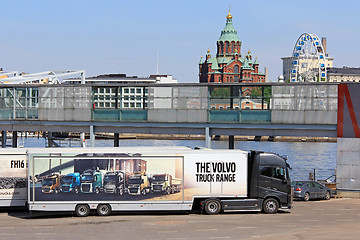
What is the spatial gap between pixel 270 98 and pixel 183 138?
11857 cm

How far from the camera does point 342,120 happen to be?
3850cm

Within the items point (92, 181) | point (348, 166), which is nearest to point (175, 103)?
point (348, 166)

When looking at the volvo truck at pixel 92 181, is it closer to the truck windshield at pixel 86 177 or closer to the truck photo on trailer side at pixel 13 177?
the truck windshield at pixel 86 177

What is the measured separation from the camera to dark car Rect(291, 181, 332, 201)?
38188 millimetres

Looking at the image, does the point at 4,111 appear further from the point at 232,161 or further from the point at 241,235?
the point at 241,235

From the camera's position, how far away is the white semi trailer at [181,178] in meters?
29.0

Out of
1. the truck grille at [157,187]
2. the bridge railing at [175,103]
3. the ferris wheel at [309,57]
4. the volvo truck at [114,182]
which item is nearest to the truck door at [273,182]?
the truck grille at [157,187]

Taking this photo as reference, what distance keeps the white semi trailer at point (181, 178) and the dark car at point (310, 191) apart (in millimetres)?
7295

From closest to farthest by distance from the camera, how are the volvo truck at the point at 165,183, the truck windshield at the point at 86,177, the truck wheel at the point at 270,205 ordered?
the truck windshield at the point at 86,177 < the volvo truck at the point at 165,183 < the truck wheel at the point at 270,205

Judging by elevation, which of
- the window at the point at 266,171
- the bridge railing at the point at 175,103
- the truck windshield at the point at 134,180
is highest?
the bridge railing at the point at 175,103

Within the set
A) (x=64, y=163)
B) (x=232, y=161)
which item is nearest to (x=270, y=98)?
(x=232, y=161)

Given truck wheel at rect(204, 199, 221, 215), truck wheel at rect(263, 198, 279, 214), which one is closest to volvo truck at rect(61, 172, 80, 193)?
truck wheel at rect(204, 199, 221, 215)

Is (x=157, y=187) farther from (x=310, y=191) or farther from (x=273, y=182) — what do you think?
Answer: (x=310, y=191)

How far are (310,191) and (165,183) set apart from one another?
41.0ft
